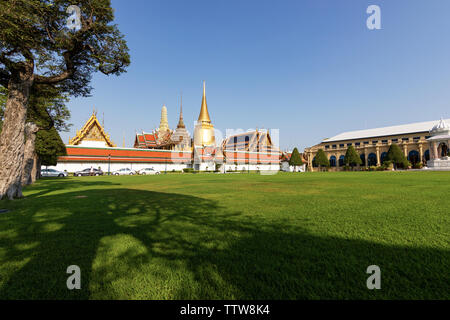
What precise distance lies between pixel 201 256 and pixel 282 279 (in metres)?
1.15

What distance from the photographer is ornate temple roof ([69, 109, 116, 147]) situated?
45312mm

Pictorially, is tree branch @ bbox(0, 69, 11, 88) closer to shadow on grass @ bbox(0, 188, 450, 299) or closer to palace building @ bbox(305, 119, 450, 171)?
shadow on grass @ bbox(0, 188, 450, 299)

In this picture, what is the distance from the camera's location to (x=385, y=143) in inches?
2228

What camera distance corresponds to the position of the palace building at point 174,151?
148ft

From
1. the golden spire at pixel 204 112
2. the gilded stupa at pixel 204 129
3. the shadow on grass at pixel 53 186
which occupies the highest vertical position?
the golden spire at pixel 204 112

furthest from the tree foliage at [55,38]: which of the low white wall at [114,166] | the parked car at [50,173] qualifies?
the low white wall at [114,166]

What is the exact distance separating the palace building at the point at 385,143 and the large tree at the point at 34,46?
49899mm

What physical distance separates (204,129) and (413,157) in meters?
60.8

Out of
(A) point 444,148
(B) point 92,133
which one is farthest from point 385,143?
(B) point 92,133

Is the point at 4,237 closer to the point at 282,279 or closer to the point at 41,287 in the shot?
the point at 41,287

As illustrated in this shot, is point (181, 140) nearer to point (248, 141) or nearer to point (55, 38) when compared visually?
point (248, 141)

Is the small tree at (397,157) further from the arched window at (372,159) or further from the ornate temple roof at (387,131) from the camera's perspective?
the ornate temple roof at (387,131)

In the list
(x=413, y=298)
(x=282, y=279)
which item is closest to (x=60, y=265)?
(x=282, y=279)
